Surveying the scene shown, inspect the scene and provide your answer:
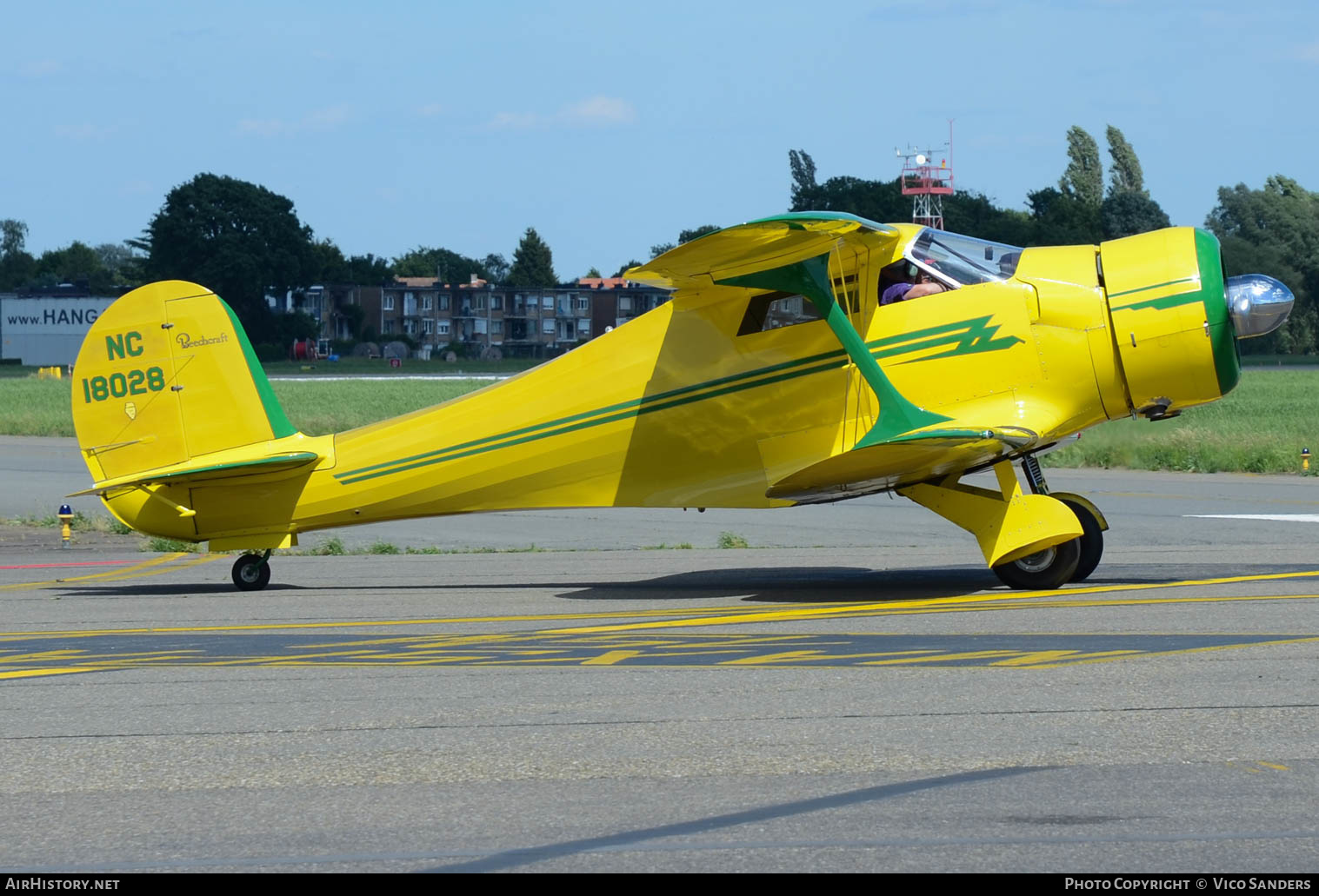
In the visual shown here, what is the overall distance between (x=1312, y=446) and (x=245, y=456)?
893 inches

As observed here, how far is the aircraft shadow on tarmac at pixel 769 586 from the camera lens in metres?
11.7

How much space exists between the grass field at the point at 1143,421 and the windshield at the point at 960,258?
308 inches

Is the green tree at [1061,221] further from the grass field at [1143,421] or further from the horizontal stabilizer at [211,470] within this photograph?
the horizontal stabilizer at [211,470]

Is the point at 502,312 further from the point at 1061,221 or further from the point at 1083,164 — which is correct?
the point at 1061,221

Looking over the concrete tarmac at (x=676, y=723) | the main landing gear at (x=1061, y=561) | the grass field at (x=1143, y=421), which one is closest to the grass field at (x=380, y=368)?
the grass field at (x=1143, y=421)

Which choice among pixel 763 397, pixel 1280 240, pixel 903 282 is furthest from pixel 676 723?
pixel 1280 240

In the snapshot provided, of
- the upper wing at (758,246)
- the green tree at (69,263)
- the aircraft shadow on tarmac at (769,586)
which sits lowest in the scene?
the aircraft shadow on tarmac at (769,586)

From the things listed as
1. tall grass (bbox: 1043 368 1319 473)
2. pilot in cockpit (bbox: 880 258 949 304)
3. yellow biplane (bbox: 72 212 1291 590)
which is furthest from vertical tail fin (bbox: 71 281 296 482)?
tall grass (bbox: 1043 368 1319 473)

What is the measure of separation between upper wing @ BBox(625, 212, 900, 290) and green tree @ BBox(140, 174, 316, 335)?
112 m

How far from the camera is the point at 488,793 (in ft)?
18.4

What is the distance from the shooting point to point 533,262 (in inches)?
6412

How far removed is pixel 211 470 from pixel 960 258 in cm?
697

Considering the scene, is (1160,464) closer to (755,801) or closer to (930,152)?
(930,152)

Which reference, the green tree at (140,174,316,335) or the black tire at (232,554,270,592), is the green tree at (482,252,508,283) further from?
the black tire at (232,554,270,592)
